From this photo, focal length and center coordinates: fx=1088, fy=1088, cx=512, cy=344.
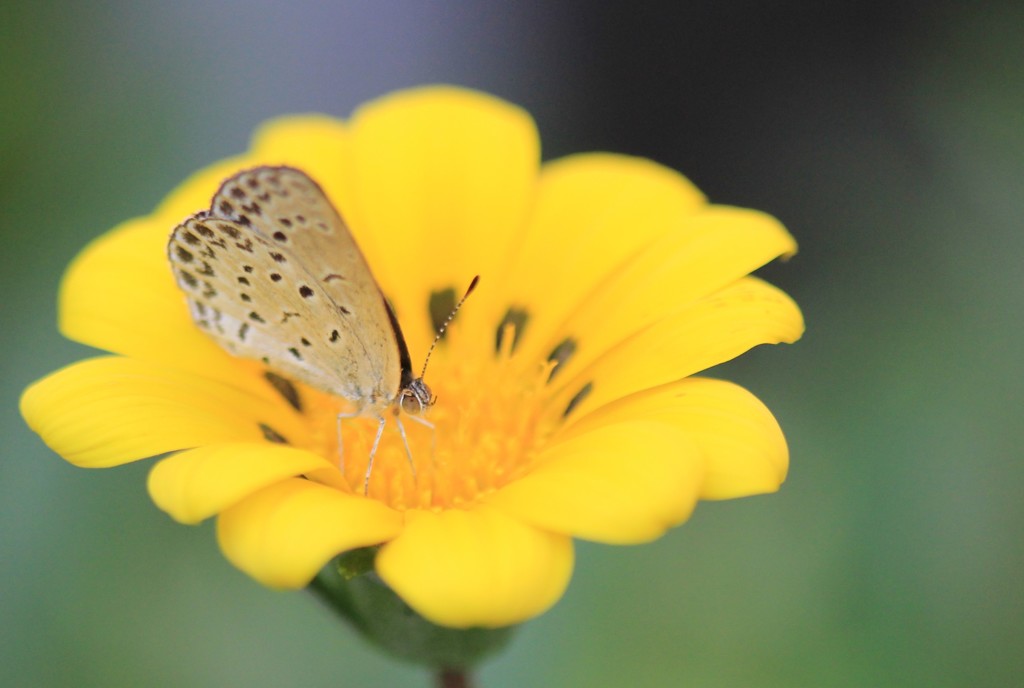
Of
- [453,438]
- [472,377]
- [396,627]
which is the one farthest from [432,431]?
[396,627]

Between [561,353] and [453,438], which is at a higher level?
[561,353]

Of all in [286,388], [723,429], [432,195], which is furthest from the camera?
[432,195]

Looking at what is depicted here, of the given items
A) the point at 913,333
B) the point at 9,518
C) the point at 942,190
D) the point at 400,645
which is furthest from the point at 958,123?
the point at 9,518

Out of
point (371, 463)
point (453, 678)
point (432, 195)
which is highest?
point (432, 195)

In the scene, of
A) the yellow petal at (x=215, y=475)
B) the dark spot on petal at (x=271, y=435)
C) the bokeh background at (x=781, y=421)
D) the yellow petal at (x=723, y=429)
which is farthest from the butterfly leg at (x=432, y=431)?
the bokeh background at (x=781, y=421)

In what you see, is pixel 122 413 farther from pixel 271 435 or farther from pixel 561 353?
pixel 561 353

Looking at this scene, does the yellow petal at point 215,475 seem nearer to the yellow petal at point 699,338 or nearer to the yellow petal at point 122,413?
the yellow petal at point 122,413

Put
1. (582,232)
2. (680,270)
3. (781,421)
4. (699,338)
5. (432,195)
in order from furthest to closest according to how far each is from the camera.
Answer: (781,421)
(432,195)
(582,232)
(680,270)
(699,338)
